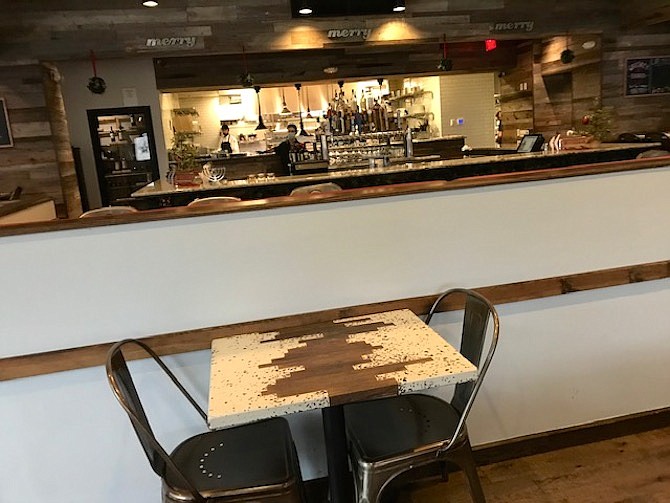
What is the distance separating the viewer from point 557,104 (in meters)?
8.81

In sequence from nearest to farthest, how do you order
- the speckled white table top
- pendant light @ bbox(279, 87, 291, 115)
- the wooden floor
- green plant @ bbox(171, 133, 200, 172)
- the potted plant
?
the speckled white table top
the wooden floor
the potted plant
green plant @ bbox(171, 133, 200, 172)
pendant light @ bbox(279, 87, 291, 115)

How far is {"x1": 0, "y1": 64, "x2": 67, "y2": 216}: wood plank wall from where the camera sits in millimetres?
5871

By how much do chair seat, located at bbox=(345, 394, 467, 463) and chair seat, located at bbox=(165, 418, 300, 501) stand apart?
9.3 inches

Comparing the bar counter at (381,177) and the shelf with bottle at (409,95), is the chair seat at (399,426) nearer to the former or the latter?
the bar counter at (381,177)

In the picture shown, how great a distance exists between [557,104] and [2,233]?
8673 mm

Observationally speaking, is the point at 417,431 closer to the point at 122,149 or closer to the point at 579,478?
the point at 579,478

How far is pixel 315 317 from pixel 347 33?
5079 mm

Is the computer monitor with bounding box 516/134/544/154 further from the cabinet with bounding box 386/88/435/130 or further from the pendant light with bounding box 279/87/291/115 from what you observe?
the pendant light with bounding box 279/87/291/115

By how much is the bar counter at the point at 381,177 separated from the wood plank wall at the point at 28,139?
239 cm

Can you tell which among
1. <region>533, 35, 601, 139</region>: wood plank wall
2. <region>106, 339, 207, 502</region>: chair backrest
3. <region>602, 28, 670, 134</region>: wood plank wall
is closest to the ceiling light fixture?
<region>533, 35, 601, 139</region>: wood plank wall

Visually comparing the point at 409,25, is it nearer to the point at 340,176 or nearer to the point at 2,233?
the point at 340,176

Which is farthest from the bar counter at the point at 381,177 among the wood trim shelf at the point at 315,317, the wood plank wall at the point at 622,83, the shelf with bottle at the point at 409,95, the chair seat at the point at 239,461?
the shelf with bottle at the point at 409,95

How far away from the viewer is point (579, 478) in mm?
2326

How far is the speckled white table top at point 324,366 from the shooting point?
149 centimetres
